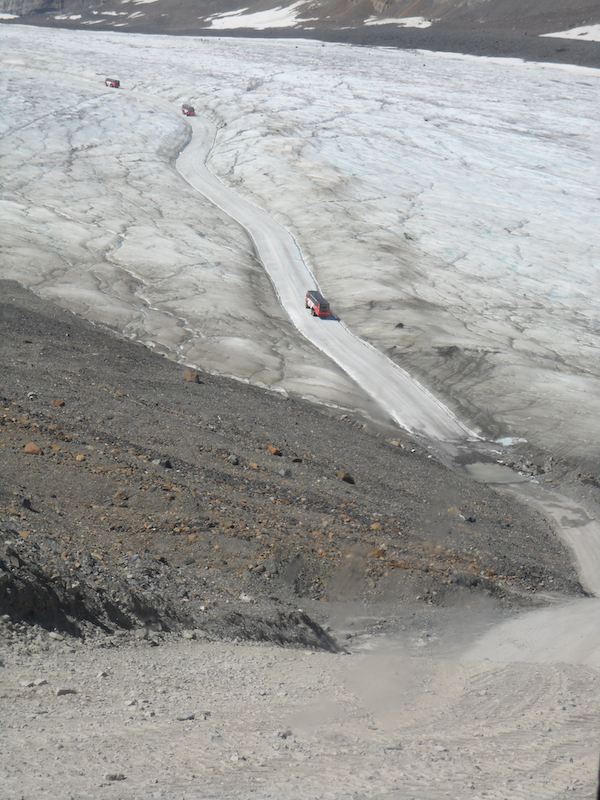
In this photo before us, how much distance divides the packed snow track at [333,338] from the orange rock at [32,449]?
16.0m

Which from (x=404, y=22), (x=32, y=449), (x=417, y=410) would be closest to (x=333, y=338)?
(x=417, y=410)

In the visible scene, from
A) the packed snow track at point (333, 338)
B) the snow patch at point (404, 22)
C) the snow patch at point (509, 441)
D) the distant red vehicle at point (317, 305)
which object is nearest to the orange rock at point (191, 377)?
the packed snow track at point (333, 338)

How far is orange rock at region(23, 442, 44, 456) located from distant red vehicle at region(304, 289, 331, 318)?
23.9 m

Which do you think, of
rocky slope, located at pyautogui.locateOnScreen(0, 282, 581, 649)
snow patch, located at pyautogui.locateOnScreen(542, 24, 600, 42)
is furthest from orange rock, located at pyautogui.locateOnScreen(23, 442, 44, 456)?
snow patch, located at pyautogui.locateOnScreen(542, 24, 600, 42)

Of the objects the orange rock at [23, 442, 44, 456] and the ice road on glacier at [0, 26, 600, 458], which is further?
the ice road on glacier at [0, 26, 600, 458]

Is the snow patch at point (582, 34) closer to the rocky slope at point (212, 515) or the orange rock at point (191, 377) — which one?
the orange rock at point (191, 377)

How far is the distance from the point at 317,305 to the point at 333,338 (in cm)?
243

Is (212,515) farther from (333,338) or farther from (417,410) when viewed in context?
(333,338)

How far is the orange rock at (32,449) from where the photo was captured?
19.0 metres

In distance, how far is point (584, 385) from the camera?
36.5m

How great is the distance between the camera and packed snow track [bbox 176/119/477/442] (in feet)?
110

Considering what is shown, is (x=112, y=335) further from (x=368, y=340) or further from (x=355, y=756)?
(x=355, y=756)

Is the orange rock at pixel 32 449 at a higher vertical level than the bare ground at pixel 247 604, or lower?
higher

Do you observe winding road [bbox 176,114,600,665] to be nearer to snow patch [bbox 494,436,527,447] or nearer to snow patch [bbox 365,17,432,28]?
snow patch [bbox 494,436,527,447]
